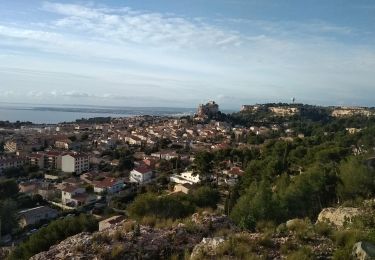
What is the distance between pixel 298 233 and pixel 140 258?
10.3ft

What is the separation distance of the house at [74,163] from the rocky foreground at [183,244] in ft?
137

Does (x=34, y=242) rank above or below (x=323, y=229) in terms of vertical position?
below

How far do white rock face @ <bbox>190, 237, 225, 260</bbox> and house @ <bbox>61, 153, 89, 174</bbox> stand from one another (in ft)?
143

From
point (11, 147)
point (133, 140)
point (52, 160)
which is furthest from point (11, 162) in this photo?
point (133, 140)

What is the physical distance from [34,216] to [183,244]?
2204cm

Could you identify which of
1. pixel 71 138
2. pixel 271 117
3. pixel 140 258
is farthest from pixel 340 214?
pixel 271 117

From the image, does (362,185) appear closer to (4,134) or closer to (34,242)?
(34,242)

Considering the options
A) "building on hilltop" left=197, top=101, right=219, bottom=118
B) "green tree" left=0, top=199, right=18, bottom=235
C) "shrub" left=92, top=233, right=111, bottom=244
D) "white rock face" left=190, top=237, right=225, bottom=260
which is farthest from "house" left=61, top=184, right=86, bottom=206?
"building on hilltop" left=197, top=101, right=219, bottom=118

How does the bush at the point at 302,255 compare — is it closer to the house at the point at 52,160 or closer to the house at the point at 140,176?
the house at the point at 140,176

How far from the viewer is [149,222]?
1011cm

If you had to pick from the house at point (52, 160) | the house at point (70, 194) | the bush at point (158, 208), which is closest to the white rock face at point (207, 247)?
the bush at point (158, 208)

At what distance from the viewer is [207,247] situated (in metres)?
7.62

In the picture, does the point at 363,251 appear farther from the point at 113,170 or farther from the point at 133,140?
the point at 133,140

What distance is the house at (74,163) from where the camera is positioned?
4953 centimetres
